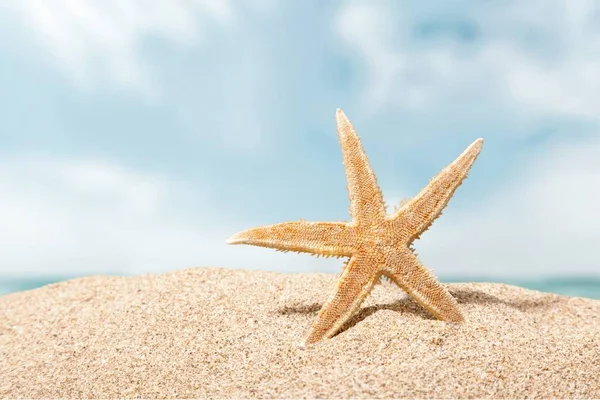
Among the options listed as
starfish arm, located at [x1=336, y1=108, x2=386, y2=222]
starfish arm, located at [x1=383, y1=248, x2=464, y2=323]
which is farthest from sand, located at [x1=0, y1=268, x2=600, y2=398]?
starfish arm, located at [x1=336, y1=108, x2=386, y2=222]

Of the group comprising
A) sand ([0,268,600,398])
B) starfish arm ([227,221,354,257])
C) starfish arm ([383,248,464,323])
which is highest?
starfish arm ([227,221,354,257])

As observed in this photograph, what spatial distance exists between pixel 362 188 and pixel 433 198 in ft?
1.79

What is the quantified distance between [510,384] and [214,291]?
8.98 feet

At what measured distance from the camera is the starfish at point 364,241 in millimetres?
4152

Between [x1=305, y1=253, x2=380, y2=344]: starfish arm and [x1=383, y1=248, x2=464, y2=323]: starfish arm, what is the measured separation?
0.48 feet

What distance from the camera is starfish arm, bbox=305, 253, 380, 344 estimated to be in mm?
4121

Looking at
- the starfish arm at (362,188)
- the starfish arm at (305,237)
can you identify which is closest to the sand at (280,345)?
the starfish arm at (305,237)

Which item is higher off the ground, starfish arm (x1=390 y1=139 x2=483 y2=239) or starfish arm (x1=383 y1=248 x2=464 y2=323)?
starfish arm (x1=390 y1=139 x2=483 y2=239)

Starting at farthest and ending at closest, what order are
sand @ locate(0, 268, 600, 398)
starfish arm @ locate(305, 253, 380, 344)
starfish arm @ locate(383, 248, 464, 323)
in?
starfish arm @ locate(383, 248, 464, 323), starfish arm @ locate(305, 253, 380, 344), sand @ locate(0, 268, 600, 398)

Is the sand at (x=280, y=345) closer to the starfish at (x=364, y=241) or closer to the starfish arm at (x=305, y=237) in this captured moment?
the starfish at (x=364, y=241)

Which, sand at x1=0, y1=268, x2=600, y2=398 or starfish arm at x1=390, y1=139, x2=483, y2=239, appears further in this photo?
starfish arm at x1=390, y1=139, x2=483, y2=239

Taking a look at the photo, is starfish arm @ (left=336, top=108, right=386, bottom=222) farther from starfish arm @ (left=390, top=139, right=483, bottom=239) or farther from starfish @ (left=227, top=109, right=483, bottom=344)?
starfish arm @ (left=390, top=139, right=483, bottom=239)

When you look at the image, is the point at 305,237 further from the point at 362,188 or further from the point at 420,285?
the point at 420,285

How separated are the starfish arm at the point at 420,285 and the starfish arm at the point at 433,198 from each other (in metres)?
0.20
